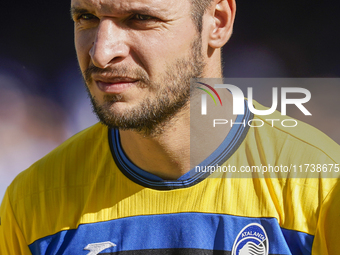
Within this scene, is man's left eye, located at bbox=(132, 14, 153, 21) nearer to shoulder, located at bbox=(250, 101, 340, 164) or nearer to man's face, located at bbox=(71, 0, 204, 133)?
man's face, located at bbox=(71, 0, 204, 133)

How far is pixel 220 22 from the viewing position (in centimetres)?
118

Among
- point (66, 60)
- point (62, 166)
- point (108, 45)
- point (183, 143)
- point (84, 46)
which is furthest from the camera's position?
point (66, 60)

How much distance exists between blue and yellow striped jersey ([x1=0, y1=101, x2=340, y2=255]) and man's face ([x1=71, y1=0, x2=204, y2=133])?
0.86 ft

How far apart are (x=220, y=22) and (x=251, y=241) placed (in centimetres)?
76

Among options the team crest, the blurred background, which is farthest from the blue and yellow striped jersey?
the blurred background

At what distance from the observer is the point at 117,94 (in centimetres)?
100

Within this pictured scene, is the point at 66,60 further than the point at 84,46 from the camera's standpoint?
Yes

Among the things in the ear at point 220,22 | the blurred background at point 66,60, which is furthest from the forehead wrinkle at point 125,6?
the blurred background at point 66,60

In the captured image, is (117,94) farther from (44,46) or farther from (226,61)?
(44,46)

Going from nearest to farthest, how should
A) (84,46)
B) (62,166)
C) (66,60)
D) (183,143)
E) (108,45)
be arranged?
(108,45)
(84,46)
(183,143)
(62,166)
(66,60)

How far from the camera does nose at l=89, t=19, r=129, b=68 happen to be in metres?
0.95

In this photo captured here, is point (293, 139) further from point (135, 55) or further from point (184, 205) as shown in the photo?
point (135, 55)

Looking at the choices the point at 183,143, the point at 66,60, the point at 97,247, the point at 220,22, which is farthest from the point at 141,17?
the point at 66,60

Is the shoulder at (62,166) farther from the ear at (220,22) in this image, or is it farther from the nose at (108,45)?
the ear at (220,22)
